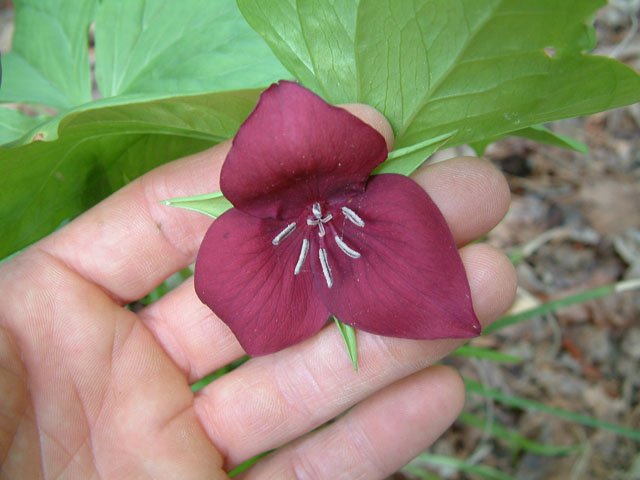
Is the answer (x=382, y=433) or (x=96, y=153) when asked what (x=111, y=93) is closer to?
(x=96, y=153)

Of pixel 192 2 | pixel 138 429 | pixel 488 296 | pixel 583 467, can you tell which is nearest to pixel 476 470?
pixel 583 467

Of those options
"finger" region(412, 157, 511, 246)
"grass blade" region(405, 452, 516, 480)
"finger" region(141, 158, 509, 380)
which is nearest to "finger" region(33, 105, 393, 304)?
"finger" region(141, 158, 509, 380)

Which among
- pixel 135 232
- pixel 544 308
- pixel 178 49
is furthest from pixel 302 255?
pixel 544 308

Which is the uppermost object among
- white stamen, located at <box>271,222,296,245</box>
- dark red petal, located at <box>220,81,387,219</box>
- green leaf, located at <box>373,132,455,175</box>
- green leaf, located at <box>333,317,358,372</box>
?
dark red petal, located at <box>220,81,387,219</box>

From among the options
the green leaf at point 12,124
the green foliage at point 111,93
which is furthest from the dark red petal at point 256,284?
the green leaf at point 12,124

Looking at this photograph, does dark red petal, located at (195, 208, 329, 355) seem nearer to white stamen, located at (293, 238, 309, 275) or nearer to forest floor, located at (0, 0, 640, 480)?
white stamen, located at (293, 238, 309, 275)

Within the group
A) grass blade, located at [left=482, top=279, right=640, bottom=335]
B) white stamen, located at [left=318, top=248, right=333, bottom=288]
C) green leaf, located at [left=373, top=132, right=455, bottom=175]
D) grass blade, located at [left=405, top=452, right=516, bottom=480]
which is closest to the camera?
green leaf, located at [left=373, top=132, right=455, bottom=175]
